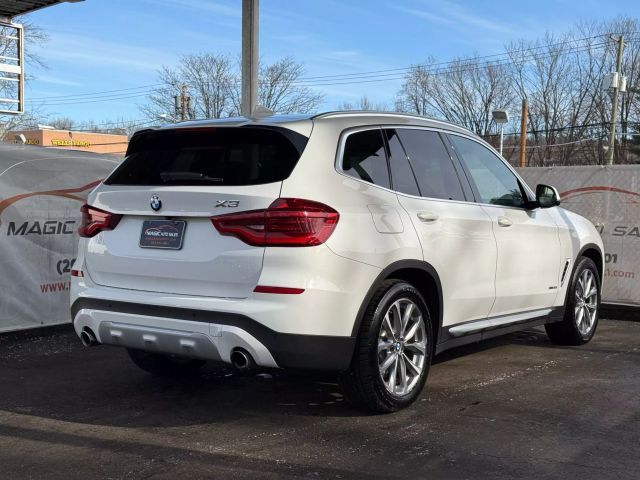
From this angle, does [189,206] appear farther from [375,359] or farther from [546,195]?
[546,195]

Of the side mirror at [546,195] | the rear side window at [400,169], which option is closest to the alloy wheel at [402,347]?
the rear side window at [400,169]

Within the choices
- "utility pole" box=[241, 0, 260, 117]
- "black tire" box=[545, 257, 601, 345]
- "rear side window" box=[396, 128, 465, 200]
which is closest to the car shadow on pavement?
"black tire" box=[545, 257, 601, 345]

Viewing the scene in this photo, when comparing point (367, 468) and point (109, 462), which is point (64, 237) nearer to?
point (109, 462)

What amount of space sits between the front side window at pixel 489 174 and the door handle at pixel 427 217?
87 centimetres

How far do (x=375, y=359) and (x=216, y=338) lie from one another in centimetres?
98

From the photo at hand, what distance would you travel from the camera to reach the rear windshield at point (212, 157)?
3.97m

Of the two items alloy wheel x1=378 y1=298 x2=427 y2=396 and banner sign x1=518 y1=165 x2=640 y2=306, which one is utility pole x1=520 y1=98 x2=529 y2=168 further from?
alloy wheel x1=378 y1=298 x2=427 y2=396

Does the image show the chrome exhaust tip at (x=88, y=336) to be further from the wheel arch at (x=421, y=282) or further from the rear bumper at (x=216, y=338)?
the wheel arch at (x=421, y=282)

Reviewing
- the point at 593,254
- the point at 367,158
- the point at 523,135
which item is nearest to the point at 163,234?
the point at 367,158

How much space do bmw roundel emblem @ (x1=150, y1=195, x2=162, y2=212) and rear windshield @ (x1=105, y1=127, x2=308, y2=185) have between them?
0.12 meters

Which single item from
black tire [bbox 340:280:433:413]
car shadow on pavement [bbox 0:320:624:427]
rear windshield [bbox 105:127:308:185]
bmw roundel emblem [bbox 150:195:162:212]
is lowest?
car shadow on pavement [bbox 0:320:624:427]

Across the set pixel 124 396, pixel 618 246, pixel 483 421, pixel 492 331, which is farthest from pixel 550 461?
pixel 618 246

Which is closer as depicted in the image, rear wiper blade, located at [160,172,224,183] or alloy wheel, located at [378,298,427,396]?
rear wiper blade, located at [160,172,224,183]

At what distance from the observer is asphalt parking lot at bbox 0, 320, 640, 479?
3.54m
